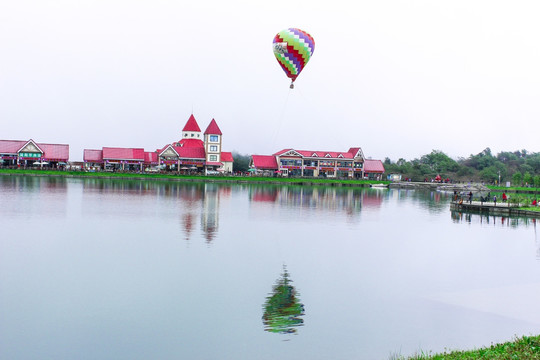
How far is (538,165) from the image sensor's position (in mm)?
110250

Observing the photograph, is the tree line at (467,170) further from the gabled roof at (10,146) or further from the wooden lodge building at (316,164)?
the gabled roof at (10,146)

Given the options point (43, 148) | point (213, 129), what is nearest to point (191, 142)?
point (213, 129)

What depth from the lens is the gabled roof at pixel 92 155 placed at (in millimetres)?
84625

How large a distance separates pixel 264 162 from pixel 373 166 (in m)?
23.9

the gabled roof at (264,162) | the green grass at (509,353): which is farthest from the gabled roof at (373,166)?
the green grass at (509,353)

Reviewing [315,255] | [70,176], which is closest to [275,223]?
[315,255]

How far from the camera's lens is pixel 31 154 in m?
80.5

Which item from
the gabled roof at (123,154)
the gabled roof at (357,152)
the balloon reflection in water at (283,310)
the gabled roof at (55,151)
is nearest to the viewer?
the balloon reflection in water at (283,310)

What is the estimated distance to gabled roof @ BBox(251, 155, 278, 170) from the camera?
95637 millimetres

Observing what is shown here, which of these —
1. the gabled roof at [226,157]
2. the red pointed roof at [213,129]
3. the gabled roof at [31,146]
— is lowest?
the gabled roof at [226,157]

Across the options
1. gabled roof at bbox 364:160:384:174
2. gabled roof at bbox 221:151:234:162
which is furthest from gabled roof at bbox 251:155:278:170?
gabled roof at bbox 364:160:384:174

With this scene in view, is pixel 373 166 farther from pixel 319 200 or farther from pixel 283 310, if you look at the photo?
pixel 283 310

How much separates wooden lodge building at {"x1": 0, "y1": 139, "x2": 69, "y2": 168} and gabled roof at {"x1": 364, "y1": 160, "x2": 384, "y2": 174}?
58993 millimetres

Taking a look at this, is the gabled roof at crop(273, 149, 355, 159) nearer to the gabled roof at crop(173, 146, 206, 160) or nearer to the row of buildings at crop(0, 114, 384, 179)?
the row of buildings at crop(0, 114, 384, 179)
